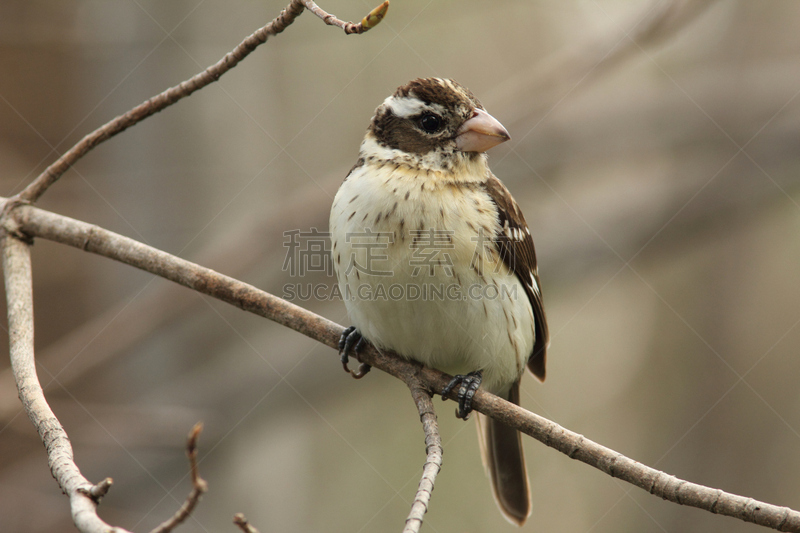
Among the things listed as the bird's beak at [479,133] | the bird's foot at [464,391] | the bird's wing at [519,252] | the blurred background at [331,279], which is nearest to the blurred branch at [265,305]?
the bird's foot at [464,391]

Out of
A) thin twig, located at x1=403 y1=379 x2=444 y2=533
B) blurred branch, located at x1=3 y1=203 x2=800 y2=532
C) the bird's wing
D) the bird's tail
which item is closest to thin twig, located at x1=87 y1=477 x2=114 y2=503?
thin twig, located at x1=403 y1=379 x2=444 y2=533

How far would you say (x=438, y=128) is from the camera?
133 inches

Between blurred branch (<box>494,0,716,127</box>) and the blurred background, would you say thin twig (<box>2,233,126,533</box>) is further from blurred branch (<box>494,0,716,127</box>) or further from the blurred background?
blurred branch (<box>494,0,716,127</box>)

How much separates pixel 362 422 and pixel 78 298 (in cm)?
357

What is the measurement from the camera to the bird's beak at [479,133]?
326 centimetres

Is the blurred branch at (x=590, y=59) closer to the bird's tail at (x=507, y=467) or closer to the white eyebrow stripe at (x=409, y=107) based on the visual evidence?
the white eyebrow stripe at (x=409, y=107)

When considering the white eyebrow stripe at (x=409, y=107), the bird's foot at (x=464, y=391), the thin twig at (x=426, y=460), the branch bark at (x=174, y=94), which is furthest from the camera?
the white eyebrow stripe at (x=409, y=107)

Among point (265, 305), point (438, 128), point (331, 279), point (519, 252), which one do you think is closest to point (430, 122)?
point (438, 128)

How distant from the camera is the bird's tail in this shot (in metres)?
4.09

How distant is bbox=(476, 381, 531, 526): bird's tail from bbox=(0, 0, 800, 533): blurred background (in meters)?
1.99

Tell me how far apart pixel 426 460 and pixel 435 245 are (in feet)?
3.40

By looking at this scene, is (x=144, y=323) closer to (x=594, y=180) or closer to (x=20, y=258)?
(x=20, y=258)

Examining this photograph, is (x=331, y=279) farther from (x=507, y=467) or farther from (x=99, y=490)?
(x=99, y=490)

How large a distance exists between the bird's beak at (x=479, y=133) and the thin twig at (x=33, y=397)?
2013mm
